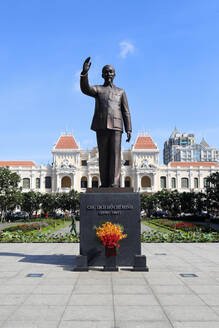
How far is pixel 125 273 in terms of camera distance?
26.7 ft

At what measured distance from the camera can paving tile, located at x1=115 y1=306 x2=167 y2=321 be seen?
486 centimetres

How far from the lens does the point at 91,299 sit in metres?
5.83

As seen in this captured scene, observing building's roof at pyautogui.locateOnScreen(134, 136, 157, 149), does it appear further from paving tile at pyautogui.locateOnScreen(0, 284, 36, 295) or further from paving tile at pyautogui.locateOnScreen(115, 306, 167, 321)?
paving tile at pyautogui.locateOnScreen(115, 306, 167, 321)

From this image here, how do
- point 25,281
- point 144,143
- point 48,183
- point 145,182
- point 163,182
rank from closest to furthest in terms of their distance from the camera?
point 25,281
point 48,183
point 163,182
point 144,143
point 145,182

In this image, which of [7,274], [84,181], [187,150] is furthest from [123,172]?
[187,150]

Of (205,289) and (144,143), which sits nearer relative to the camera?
(205,289)

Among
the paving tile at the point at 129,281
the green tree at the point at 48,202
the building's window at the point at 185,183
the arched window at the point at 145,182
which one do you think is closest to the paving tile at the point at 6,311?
the paving tile at the point at 129,281

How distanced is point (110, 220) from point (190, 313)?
4.02 metres

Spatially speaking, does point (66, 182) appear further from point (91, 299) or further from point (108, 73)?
point (91, 299)

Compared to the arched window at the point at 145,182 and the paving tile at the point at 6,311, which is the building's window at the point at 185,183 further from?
the paving tile at the point at 6,311

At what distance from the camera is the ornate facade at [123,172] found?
254 ft

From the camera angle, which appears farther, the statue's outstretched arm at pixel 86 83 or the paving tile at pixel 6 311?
the statue's outstretched arm at pixel 86 83

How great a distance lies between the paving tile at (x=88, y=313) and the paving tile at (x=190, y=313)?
3.06 feet

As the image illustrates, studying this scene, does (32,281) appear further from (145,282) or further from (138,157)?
(138,157)
